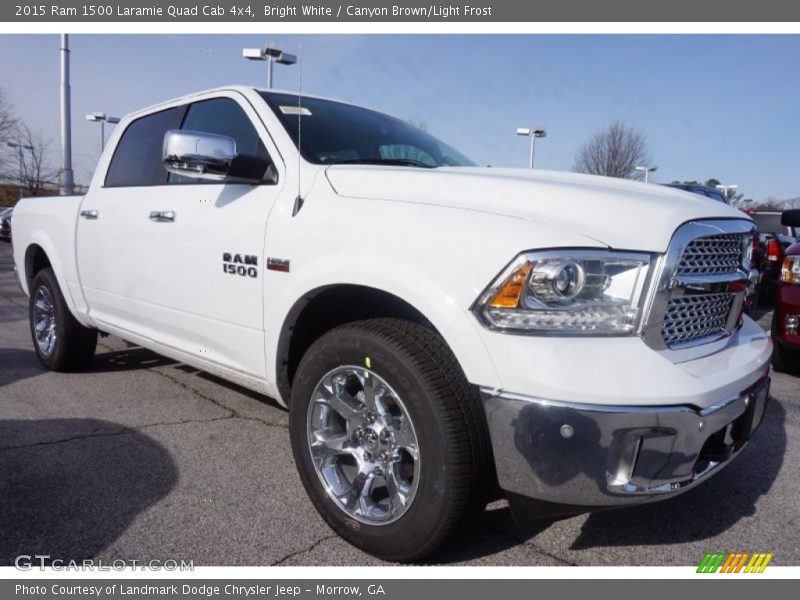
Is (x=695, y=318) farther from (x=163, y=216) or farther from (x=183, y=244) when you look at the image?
(x=163, y=216)

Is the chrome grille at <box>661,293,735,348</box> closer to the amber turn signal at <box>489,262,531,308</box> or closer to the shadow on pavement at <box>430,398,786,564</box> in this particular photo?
the amber turn signal at <box>489,262,531,308</box>

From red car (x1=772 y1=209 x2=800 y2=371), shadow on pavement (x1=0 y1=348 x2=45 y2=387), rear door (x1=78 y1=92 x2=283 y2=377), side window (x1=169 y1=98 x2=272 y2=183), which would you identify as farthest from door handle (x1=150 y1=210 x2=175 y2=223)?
red car (x1=772 y1=209 x2=800 y2=371)

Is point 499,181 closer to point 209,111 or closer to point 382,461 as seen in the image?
point 382,461

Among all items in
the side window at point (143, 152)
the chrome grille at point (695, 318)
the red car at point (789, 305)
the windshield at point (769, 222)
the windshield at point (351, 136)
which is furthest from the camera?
the windshield at point (769, 222)

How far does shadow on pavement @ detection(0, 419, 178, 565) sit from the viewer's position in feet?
7.85

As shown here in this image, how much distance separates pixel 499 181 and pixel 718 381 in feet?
3.28

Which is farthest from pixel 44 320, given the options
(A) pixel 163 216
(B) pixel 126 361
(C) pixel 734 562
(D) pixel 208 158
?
(C) pixel 734 562

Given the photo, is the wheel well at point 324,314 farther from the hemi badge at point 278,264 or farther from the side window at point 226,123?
the side window at point 226,123

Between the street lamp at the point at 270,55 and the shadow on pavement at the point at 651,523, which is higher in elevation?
the street lamp at the point at 270,55

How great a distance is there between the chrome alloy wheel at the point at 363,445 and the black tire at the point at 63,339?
3.01 meters

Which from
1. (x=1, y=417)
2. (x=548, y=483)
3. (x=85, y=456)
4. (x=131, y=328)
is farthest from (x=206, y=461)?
(x=548, y=483)

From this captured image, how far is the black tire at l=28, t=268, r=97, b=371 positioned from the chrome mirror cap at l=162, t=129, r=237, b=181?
2379 millimetres

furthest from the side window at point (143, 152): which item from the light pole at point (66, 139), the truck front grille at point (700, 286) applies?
the light pole at point (66, 139)

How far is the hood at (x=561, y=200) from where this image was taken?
200 centimetres
